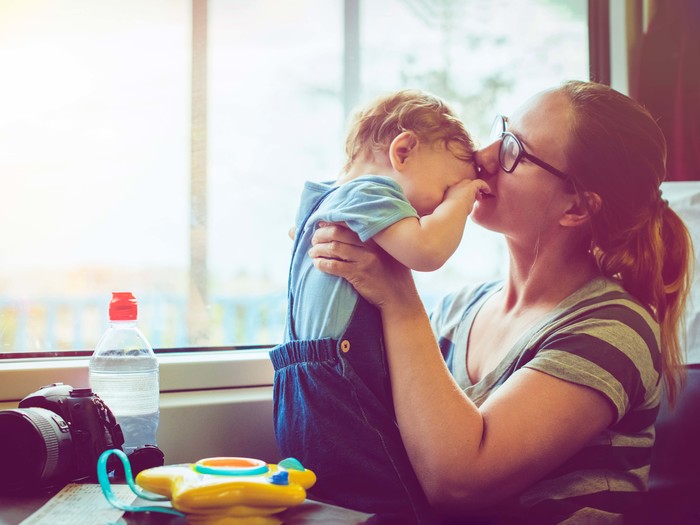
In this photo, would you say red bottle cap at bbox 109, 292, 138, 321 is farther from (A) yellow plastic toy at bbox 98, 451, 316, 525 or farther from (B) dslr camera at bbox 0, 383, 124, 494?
(A) yellow plastic toy at bbox 98, 451, 316, 525

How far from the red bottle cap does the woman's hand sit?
1.12 ft

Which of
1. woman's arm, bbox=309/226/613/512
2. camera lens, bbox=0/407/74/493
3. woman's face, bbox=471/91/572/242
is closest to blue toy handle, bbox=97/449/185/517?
camera lens, bbox=0/407/74/493

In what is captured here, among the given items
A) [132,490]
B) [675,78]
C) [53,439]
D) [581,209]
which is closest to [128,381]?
[53,439]

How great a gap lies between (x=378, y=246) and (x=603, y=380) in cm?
40

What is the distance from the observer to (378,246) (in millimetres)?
1129

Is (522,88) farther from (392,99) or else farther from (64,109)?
(64,109)

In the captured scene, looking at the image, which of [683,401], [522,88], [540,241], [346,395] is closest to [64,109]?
[346,395]

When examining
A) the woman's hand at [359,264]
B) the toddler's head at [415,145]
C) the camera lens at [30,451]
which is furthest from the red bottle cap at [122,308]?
the toddler's head at [415,145]

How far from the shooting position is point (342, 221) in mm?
1092

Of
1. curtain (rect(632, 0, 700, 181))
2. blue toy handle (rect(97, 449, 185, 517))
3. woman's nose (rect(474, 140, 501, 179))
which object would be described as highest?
curtain (rect(632, 0, 700, 181))

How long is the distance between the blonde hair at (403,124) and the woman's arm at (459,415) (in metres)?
0.22

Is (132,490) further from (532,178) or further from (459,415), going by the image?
(532,178)

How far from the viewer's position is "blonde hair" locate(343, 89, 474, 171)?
121cm

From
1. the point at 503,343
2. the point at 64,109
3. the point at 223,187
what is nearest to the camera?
the point at 503,343
